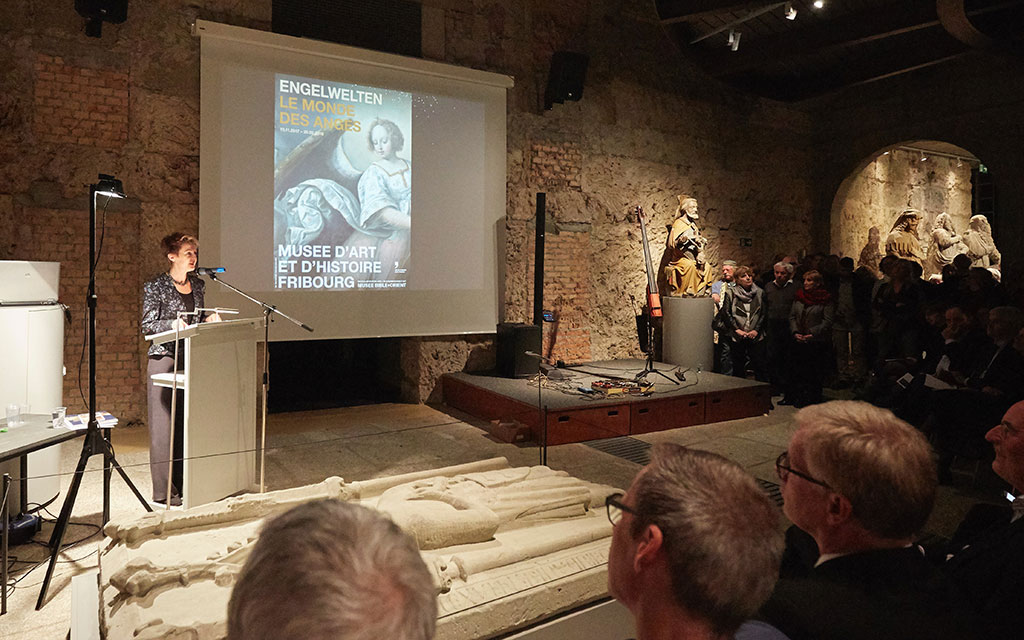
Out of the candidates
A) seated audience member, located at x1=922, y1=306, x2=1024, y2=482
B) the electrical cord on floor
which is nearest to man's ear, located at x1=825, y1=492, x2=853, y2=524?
seated audience member, located at x1=922, y1=306, x2=1024, y2=482

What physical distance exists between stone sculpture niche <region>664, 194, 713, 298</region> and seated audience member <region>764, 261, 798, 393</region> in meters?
0.92

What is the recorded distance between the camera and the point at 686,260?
8.16 metres

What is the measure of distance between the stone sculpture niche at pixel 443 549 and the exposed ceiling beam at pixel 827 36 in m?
6.80

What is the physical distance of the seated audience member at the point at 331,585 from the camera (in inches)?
26.7

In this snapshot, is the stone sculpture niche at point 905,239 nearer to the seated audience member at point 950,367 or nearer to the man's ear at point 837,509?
the seated audience member at point 950,367

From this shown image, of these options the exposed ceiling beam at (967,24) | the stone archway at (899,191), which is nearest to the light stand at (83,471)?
the exposed ceiling beam at (967,24)

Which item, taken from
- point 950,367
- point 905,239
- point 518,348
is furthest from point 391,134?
point 905,239

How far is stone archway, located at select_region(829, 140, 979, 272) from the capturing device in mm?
10625

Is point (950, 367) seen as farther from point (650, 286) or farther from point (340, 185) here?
point (340, 185)

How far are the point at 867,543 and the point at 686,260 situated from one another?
6.88 meters

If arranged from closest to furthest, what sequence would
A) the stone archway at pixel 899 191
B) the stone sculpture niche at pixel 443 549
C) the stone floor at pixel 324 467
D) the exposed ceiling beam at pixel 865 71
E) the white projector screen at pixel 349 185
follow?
the stone sculpture niche at pixel 443 549, the stone floor at pixel 324 467, the white projector screen at pixel 349 185, the exposed ceiling beam at pixel 865 71, the stone archway at pixel 899 191

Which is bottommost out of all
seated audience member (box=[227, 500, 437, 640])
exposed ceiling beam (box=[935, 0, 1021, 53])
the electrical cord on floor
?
the electrical cord on floor

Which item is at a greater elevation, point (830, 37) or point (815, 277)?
point (830, 37)

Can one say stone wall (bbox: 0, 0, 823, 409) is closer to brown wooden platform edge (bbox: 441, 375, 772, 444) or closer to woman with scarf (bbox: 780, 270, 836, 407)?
brown wooden platform edge (bbox: 441, 375, 772, 444)
